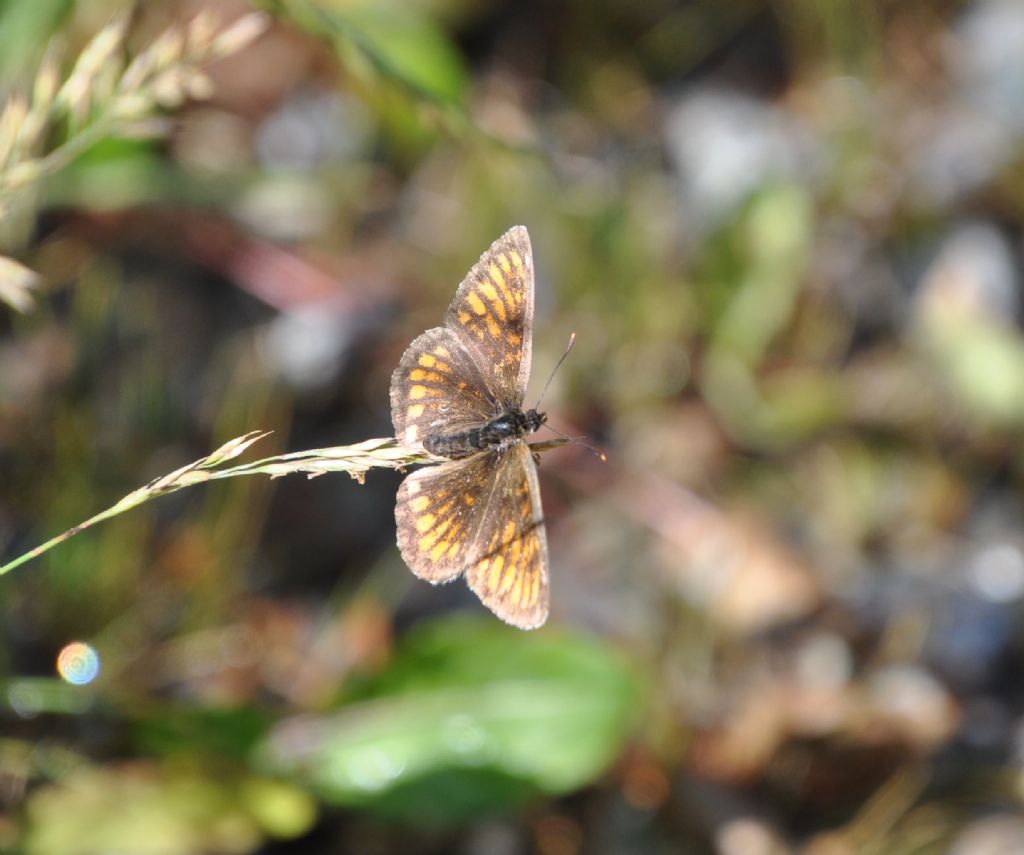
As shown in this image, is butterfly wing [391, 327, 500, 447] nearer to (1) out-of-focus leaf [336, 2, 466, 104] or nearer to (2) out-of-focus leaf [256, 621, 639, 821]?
(2) out-of-focus leaf [256, 621, 639, 821]

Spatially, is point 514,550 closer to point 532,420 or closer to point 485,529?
point 485,529

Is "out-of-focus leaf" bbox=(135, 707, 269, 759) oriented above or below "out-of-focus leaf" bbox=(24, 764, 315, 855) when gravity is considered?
above

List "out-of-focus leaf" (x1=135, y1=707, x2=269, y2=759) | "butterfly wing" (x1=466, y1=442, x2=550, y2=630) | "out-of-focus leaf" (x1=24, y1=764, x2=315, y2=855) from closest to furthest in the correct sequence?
"butterfly wing" (x1=466, y1=442, x2=550, y2=630) < "out-of-focus leaf" (x1=24, y1=764, x2=315, y2=855) < "out-of-focus leaf" (x1=135, y1=707, x2=269, y2=759)

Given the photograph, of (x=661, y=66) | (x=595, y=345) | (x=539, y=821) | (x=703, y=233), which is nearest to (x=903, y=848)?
(x=539, y=821)

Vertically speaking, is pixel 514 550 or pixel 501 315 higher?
pixel 501 315

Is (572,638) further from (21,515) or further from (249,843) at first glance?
(21,515)

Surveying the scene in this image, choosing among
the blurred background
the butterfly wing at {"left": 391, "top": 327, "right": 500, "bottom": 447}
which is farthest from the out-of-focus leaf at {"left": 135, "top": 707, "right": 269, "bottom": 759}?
the butterfly wing at {"left": 391, "top": 327, "right": 500, "bottom": 447}

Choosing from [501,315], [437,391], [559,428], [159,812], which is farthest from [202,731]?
[559,428]

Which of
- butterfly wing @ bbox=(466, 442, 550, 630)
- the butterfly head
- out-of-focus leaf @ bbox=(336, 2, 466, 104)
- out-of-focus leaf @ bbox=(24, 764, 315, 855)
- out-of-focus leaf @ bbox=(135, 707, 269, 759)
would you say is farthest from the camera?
out-of-focus leaf @ bbox=(336, 2, 466, 104)
